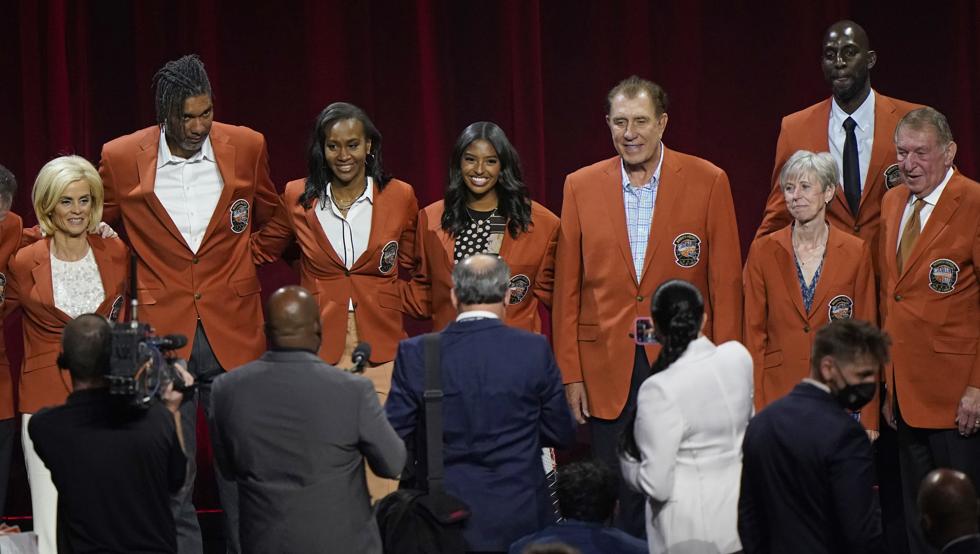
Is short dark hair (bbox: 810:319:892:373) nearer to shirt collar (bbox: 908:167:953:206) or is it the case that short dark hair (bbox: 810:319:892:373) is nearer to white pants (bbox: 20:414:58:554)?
shirt collar (bbox: 908:167:953:206)

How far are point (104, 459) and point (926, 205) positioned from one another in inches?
130

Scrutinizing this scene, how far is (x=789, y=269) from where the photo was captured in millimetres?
5469

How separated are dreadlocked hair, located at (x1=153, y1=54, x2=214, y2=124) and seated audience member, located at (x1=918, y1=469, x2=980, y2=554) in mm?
3256

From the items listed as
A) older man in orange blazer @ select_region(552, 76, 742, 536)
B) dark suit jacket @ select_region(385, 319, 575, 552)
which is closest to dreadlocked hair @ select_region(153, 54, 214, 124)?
older man in orange blazer @ select_region(552, 76, 742, 536)

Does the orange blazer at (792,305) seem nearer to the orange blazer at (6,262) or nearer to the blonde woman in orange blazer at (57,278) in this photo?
the blonde woman in orange blazer at (57,278)

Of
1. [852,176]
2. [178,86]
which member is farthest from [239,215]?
[852,176]

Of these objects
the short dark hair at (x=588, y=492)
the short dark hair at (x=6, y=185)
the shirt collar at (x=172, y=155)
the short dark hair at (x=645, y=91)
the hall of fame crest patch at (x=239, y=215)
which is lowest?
the short dark hair at (x=588, y=492)

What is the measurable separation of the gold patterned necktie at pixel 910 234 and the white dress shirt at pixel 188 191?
272 cm

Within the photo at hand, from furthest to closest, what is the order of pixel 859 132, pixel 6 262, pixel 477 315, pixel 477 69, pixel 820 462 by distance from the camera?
pixel 477 69 < pixel 859 132 < pixel 6 262 < pixel 477 315 < pixel 820 462

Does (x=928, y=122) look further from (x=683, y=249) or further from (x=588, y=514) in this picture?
(x=588, y=514)

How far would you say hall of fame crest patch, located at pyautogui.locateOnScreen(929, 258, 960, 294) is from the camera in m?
5.42

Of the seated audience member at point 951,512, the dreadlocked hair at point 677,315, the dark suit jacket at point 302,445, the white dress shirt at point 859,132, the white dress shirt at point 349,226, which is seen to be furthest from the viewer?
the white dress shirt at point 859,132

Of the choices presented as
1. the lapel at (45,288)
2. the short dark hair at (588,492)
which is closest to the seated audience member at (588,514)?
the short dark hair at (588,492)

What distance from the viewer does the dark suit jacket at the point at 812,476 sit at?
144 inches
